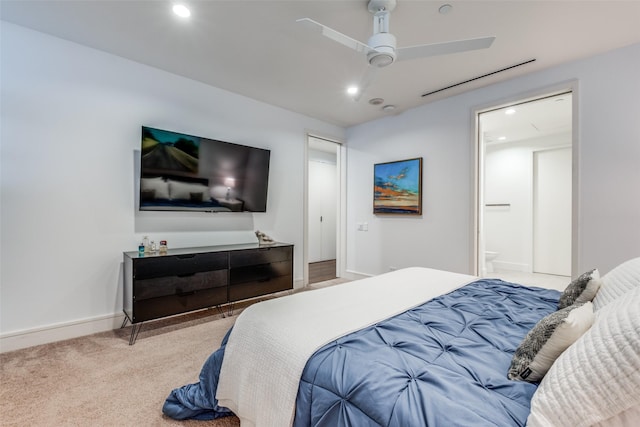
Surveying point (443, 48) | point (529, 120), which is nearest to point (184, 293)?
point (443, 48)

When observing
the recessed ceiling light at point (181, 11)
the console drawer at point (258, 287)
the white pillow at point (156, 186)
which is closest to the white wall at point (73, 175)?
the white pillow at point (156, 186)

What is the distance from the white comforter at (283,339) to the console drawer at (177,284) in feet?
4.94

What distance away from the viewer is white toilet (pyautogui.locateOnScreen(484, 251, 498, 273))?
17.1ft

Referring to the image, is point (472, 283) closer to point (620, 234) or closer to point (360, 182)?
point (620, 234)

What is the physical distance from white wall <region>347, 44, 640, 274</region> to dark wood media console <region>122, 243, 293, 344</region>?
1.74 metres

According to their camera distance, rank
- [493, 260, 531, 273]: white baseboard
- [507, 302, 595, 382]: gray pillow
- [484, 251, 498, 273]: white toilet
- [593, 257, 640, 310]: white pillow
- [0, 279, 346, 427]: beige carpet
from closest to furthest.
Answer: [507, 302, 595, 382]: gray pillow
[593, 257, 640, 310]: white pillow
[0, 279, 346, 427]: beige carpet
[484, 251, 498, 273]: white toilet
[493, 260, 531, 273]: white baseboard

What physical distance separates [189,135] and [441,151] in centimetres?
306

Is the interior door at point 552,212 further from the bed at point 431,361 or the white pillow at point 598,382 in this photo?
the white pillow at point 598,382

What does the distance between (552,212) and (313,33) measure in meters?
5.23

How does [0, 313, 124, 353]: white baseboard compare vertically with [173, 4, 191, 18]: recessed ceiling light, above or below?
below

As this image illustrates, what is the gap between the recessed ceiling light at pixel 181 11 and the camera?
2.07 meters

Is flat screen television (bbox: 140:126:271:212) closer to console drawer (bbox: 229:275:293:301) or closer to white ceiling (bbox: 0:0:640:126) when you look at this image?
white ceiling (bbox: 0:0:640:126)

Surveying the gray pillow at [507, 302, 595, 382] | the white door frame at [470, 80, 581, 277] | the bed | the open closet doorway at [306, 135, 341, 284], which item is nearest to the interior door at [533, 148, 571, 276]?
the white door frame at [470, 80, 581, 277]

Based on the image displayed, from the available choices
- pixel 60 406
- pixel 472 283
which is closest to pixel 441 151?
pixel 472 283
